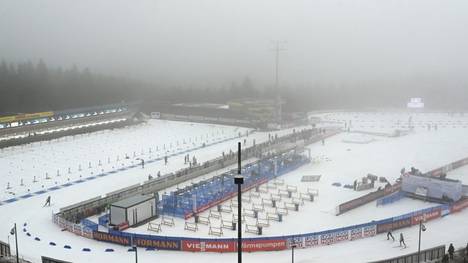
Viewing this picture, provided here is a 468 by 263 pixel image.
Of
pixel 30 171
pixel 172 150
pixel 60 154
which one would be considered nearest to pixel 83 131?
pixel 60 154

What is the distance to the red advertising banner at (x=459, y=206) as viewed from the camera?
20828 millimetres

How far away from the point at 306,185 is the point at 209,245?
11.1m

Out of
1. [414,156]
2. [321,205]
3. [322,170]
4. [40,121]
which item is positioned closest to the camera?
[321,205]

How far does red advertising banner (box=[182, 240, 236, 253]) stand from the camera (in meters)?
16.5

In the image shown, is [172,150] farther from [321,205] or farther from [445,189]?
[445,189]

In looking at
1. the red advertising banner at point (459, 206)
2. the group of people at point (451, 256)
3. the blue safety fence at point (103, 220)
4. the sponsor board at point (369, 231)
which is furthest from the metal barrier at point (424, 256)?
the blue safety fence at point (103, 220)

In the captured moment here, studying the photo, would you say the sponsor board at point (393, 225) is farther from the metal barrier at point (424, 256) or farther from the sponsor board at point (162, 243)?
the sponsor board at point (162, 243)

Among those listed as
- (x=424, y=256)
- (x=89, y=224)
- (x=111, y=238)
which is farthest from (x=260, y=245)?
(x=89, y=224)

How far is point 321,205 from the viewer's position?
22.3m

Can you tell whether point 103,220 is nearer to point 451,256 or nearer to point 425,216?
point 451,256

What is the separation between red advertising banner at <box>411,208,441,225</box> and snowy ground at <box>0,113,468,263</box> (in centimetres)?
38

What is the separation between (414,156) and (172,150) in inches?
751

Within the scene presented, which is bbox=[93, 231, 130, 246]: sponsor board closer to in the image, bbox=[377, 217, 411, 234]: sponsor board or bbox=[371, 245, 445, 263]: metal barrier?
bbox=[371, 245, 445, 263]: metal barrier

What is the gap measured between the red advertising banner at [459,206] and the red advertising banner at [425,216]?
119cm
